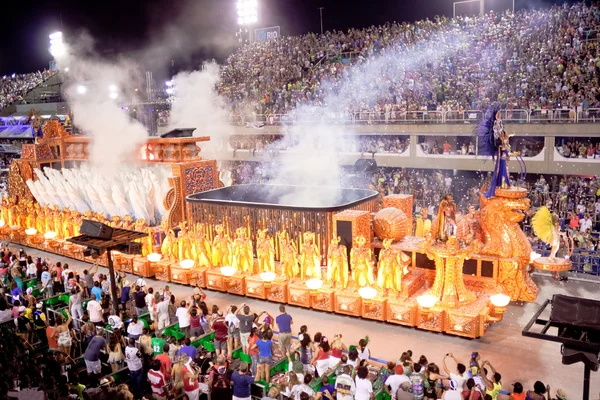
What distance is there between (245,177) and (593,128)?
14.4m

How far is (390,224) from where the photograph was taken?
11.0 metres

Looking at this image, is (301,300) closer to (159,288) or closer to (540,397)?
(159,288)

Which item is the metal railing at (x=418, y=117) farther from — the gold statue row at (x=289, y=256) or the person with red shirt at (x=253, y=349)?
the person with red shirt at (x=253, y=349)

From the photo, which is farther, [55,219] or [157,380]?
[55,219]

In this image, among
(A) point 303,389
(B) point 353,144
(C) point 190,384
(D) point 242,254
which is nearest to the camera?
(A) point 303,389

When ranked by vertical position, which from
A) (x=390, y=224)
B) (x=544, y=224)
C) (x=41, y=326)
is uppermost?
(x=390, y=224)

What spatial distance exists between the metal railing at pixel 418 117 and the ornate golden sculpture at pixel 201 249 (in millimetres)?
11189

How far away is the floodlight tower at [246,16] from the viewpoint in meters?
34.1

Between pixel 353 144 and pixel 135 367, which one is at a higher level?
pixel 353 144

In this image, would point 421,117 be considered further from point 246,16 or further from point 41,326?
point 246,16

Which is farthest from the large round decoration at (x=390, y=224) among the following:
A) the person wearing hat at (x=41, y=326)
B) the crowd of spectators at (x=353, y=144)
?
the crowd of spectators at (x=353, y=144)

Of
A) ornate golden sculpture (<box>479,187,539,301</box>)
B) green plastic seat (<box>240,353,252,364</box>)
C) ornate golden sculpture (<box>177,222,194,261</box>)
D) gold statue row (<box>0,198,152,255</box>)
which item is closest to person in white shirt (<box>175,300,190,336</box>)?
green plastic seat (<box>240,353,252,364</box>)

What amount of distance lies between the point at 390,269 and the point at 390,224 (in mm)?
1325

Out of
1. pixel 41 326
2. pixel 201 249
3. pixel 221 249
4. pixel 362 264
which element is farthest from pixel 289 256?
pixel 41 326
